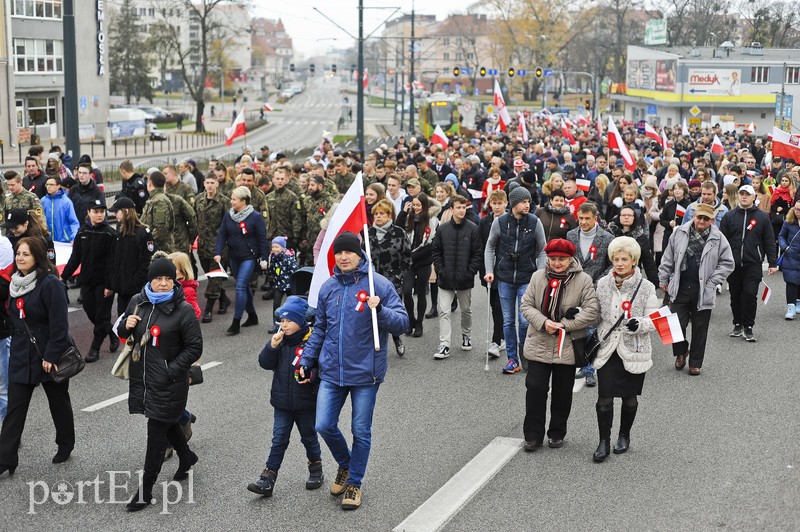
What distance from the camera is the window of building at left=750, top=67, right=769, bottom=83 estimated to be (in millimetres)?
76000

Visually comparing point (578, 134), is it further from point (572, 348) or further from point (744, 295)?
point (572, 348)

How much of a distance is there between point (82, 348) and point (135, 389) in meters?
4.89

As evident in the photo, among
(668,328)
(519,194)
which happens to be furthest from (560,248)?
(519,194)

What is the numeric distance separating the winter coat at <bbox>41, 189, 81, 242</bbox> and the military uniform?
4.45 feet

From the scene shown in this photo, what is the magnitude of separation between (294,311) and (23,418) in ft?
7.28

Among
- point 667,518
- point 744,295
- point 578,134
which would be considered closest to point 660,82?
point 578,134

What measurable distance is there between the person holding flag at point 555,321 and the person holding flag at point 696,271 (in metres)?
2.91

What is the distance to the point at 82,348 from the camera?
11.5 meters

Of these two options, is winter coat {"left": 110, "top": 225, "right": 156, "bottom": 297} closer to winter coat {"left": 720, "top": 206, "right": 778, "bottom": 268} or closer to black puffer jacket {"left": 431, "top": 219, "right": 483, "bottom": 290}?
black puffer jacket {"left": 431, "top": 219, "right": 483, "bottom": 290}

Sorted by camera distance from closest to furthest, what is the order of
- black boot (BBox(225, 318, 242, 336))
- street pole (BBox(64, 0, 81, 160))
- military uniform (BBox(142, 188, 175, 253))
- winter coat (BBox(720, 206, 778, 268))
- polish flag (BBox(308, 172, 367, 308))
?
polish flag (BBox(308, 172, 367, 308)) < winter coat (BBox(720, 206, 778, 268)) < black boot (BBox(225, 318, 242, 336)) < military uniform (BBox(142, 188, 175, 253)) < street pole (BBox(64, 0, 81, 160))

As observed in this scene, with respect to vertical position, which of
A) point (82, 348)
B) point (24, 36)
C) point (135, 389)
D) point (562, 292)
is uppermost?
point (24, 36)

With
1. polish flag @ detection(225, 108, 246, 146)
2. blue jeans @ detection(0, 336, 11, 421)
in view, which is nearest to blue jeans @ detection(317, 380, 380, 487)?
blue jeans @ detection(0, 336, 11, 421)

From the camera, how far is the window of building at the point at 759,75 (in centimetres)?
7600

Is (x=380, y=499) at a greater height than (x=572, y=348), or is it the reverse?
(x=572, y=348)
